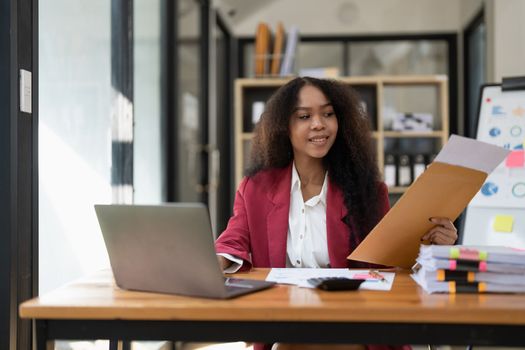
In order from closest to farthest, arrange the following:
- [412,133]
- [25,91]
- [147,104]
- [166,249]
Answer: [166,249] → [25,91] → [147,104] → [412,133]

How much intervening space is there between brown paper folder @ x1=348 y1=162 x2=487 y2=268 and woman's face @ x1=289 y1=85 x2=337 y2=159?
45 cm

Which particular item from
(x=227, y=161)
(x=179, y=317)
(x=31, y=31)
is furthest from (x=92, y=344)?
(x=227, y=161)

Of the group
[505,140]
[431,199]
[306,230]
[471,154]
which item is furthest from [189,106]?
[471,154]

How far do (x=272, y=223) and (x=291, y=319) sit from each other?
2.55 feet

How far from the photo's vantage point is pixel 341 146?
6.50 feet

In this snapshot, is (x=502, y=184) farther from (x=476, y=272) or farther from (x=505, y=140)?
(x=476, y=272)

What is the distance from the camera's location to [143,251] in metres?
1.29

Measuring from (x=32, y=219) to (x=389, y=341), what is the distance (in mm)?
1137

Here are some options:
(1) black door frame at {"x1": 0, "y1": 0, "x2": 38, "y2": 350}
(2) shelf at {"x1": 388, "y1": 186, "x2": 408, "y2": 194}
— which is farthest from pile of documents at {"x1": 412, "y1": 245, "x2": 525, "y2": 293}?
(2) shelf at {"x1": 388, "y1": 186, "x2": 408, "y2": 194}

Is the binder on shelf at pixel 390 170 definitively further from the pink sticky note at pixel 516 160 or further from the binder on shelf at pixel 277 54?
the pink sticky note at pixel 516 160

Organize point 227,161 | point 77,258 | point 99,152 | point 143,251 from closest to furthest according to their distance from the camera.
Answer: point 143,251 → point 77,258 → point 99,152 → point 227,161

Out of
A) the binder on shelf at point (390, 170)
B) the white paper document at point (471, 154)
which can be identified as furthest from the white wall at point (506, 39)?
the white paper document at point (471, 154)

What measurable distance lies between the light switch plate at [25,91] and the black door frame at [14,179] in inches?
0.6

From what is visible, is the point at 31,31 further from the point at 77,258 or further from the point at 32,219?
the point at 77,258
